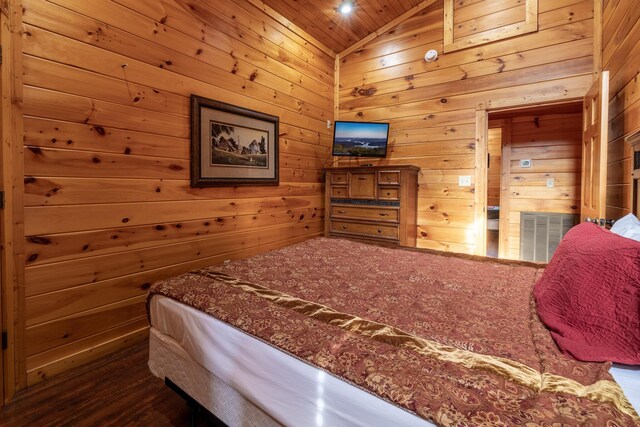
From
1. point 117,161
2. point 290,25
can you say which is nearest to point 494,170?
point 290,25

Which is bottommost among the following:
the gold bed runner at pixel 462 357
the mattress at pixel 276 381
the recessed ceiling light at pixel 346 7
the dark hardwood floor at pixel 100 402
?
the dark hardwood floor at pixel 100 402

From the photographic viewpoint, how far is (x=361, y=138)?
3.70 metres

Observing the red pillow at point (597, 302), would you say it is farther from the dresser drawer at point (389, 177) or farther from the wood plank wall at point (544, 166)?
the wood plank wall at point (544, 166)

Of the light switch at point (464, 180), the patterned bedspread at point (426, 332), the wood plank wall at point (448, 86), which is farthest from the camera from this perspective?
the light switch at point (464, 180)

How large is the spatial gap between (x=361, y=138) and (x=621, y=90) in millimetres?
2236

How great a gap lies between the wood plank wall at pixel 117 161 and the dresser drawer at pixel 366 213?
1082 millimetres

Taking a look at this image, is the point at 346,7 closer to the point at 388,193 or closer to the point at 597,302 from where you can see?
the point at 388,193

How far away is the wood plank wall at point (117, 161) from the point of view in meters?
1.75

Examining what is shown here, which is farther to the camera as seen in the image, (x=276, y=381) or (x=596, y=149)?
(x=596, y=149)

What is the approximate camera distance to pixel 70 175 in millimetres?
1846

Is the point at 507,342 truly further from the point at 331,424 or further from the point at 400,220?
the point at 400,220

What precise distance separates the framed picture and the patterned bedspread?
1174 millimetres

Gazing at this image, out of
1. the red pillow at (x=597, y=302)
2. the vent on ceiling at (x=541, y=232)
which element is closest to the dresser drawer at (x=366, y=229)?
the red pillow at (x=597, y=302)

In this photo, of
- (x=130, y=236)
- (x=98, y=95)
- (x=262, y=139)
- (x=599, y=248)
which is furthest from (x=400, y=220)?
(x=98, y=95)
